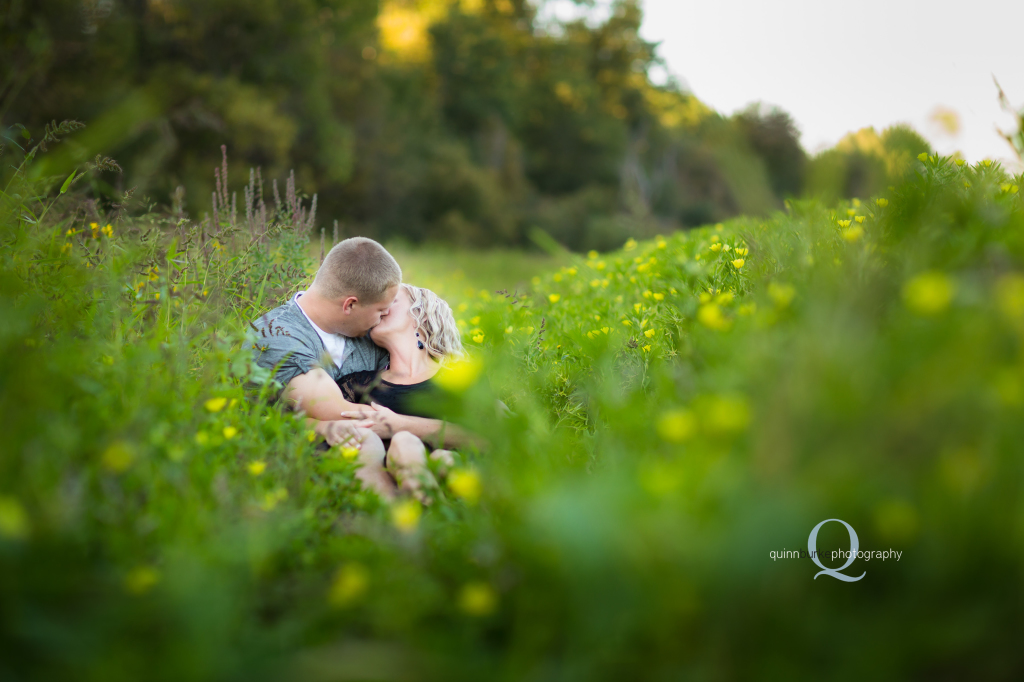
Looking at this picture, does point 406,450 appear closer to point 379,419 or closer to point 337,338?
point 379,419

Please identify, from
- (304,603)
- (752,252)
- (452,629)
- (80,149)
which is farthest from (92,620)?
(752,252)

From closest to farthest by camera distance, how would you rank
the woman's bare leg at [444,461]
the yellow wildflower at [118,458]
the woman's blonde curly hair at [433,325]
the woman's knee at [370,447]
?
the yellow wildflower at [118,458]
the woman's bare leg at [444,461]
the woman's knee at [370,447]
the woman's blonde curly hair at [433,325]

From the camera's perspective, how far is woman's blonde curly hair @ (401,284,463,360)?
11.7 feet

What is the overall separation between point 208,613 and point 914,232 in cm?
234

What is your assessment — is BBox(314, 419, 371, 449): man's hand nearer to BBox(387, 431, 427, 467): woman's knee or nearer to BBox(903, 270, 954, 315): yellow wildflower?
BBox(387, 431, 427, 467): woman's knee

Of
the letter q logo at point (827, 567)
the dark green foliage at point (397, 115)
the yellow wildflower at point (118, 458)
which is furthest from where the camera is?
the dark green foliage at point (397, 115)

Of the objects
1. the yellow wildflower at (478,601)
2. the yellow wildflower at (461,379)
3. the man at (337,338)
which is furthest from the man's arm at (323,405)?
the yellow wildflower at (478,601)

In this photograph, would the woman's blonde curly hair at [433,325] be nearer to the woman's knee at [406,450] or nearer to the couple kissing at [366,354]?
the couple kissing at [366,354]

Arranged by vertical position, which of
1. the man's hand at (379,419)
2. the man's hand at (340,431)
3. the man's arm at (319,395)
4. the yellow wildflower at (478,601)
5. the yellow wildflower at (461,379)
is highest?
the man's arm at (319,395)

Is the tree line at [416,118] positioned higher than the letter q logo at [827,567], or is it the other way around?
the tree line at [416,118]

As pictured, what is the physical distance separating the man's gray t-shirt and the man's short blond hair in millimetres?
238

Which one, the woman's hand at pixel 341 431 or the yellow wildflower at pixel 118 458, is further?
the woman's hand at pixel 341 431

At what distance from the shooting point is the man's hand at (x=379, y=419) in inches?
114

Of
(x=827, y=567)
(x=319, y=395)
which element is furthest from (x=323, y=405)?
(x=827, y=567)
